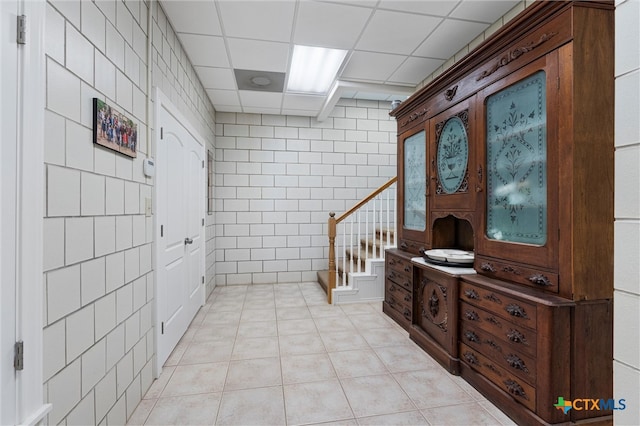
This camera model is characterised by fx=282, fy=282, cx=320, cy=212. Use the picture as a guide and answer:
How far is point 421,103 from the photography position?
9.15 feet

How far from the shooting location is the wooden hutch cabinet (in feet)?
4.66

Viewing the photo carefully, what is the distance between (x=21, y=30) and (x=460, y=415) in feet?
8.99

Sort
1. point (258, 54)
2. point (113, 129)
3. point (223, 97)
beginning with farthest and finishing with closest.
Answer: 1. point (223, 97)
2. point (258, 54)
3. point (113, 129)

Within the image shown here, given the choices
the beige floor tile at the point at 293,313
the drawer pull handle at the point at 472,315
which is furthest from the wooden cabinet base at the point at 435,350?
the beige floor tile at the point at 293,313

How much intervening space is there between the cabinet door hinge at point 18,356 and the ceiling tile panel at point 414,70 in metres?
→ 3.51

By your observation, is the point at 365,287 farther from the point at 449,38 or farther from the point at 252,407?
the point at 449,38

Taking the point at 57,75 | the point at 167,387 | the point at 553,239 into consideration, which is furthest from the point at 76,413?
the point at 553,239

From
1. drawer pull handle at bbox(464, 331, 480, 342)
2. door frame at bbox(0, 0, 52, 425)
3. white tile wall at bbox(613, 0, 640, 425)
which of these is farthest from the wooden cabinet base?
door frame at bbox(0, 0, 52, 425)

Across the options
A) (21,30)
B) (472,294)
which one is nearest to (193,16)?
(21,30)

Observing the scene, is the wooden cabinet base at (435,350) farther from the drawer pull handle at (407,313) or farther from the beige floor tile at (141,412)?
the beige floor tile at (141,412)

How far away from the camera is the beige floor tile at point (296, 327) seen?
289cm

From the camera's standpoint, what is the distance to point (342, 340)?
2.71 meters

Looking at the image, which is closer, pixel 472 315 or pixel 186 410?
pixel 186 410

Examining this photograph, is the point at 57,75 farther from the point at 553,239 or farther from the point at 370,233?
the point at 370,233
